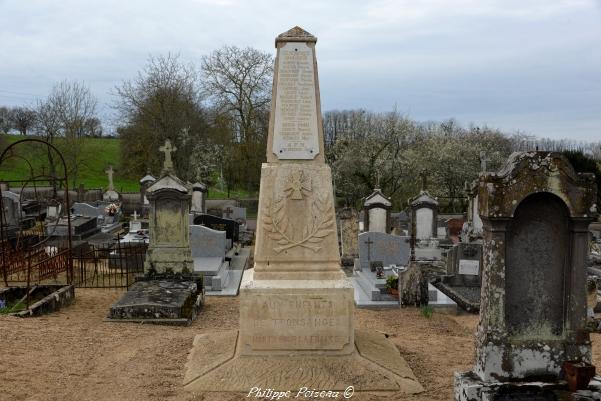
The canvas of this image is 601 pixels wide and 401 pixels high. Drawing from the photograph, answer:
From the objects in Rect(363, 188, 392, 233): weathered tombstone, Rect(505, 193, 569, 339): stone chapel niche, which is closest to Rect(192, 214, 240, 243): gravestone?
Rect(363, 188, 392, 233): weathered tombstone

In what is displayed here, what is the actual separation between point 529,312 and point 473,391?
85 cm

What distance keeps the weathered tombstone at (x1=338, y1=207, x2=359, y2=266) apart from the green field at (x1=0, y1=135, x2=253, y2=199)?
22.7 metres

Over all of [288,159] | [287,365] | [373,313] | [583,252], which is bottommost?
[373,313]

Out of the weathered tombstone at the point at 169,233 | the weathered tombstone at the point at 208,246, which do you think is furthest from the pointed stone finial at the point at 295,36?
the weathered tombstone at the point at 208,246

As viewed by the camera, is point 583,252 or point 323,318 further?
point 323,318

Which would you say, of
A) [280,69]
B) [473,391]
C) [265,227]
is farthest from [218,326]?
[473,391]

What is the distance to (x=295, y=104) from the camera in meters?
5.97

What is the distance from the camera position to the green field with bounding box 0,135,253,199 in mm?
39438

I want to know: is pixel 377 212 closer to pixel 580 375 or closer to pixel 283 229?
pixel 283 229

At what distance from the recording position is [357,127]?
3731cm

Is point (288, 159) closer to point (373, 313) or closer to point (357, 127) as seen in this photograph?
point (373, 313)

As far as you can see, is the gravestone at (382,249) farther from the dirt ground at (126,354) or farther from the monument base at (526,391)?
the monument base at (526,391)

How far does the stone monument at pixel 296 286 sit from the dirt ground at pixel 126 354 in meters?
0.30

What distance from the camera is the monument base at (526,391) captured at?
4141 mm
